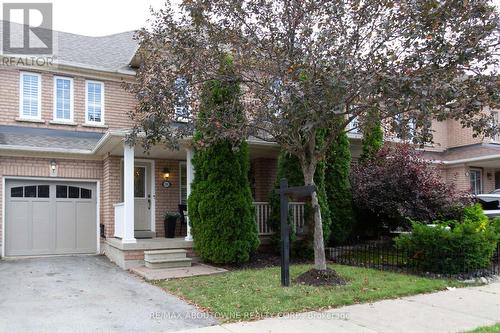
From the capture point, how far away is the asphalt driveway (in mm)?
6027

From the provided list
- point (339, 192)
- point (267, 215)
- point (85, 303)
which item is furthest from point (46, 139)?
point (339, 192)

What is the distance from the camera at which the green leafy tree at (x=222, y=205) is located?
1022 cm

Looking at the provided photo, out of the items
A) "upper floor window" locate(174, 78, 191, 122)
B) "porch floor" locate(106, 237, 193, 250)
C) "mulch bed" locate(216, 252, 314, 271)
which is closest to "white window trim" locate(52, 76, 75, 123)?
"porch floor" locate(106, 237, 193, 250)

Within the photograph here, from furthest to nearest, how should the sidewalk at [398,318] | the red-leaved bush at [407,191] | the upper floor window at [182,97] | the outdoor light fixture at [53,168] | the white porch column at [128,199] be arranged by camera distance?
the outdoor light fixture at [53,168] → the red-leaved bush at [407,191] → the white porch column at [128,199] → the upper floor window at [182,97] → the sidewalk at [398,318]

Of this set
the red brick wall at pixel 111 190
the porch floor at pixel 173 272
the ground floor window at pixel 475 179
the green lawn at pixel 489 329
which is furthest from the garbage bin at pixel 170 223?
the ground floor window at pixel 475 179

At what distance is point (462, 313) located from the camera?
21.7 feet

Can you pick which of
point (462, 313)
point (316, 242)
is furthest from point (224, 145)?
point (462, 313)

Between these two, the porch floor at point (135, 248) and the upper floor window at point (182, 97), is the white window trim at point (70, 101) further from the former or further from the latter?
the upper floor window at point (182, 97)

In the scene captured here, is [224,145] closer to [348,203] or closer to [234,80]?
[234,80]

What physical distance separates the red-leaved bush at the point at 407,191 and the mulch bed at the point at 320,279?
3928 mm

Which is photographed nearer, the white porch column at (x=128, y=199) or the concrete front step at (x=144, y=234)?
the white porch column at (x=128, y=199)

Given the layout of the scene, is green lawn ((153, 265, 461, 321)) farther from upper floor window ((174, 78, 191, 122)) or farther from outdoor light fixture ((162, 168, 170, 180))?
outdoor light fixture ((162, 168, 170, 180))

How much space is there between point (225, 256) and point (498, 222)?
6.51 metres

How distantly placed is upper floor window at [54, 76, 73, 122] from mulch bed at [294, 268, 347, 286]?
8.25 m
